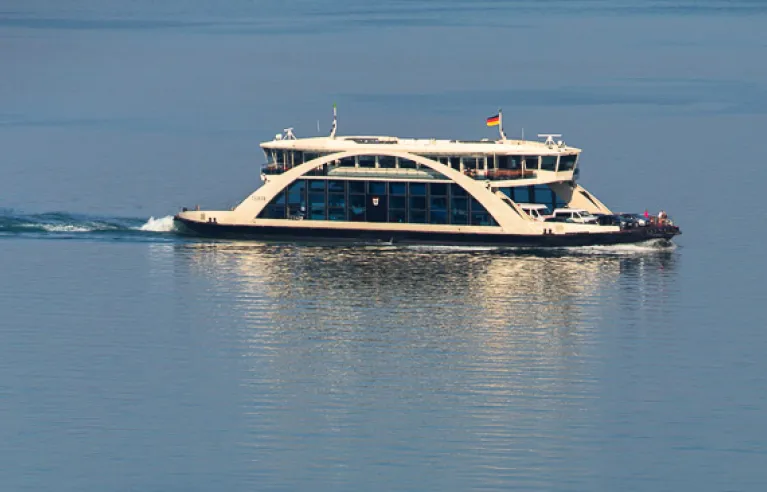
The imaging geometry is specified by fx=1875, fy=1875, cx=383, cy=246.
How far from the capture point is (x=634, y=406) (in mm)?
72125

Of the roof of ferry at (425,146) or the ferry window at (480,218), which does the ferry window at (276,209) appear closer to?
the roof of ferry at (425,146)

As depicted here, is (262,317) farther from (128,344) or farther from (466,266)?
(466,266)

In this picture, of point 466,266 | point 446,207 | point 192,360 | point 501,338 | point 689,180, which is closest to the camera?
point 192,360

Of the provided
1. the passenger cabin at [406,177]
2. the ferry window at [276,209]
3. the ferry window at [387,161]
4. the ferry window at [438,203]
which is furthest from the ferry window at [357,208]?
the ferry window at [438,203]

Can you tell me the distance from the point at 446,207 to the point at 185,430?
170 feet

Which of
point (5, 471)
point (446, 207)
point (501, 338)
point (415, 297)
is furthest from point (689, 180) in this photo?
point (5, 471)

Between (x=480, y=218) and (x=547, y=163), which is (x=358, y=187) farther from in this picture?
(x=547, y=163)

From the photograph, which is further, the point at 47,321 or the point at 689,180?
the point at 689,180

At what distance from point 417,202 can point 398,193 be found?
53.2 inches

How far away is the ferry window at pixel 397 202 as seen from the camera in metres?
119

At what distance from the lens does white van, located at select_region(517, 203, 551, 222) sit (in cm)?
11769

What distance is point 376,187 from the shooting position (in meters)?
119

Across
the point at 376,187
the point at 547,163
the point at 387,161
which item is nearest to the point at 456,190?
the point at 387,161

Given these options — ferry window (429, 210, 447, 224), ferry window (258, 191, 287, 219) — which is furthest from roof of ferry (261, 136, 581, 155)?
ferry window (429, 210, 447, 224)
